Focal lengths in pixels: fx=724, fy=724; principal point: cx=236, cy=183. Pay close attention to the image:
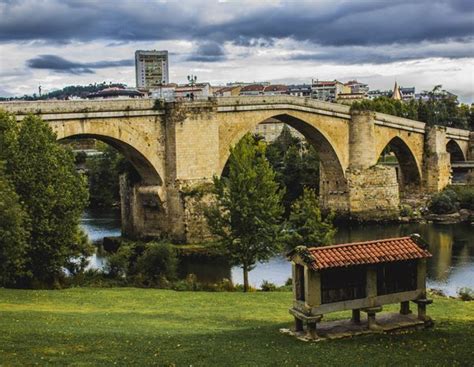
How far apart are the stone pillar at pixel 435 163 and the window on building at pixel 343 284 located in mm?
46271

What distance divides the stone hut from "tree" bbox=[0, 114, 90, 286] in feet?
39.5

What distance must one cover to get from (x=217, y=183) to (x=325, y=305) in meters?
15.0

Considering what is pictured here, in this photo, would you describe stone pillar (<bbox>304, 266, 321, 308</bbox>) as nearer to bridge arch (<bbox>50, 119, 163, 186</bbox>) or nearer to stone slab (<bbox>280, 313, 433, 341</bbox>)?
stone slab (<bbox>280, 313, 433, 341</bbox>)

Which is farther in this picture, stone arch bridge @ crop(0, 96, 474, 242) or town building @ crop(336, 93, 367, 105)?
town building @ crop(336, 93, 367, 105)

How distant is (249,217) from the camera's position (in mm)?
28406

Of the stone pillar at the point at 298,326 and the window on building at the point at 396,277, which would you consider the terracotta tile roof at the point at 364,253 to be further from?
the stone pillar at the point at 298,326

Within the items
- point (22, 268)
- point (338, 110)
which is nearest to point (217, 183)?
point (22, 268)

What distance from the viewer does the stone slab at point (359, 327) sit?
15.7 meters

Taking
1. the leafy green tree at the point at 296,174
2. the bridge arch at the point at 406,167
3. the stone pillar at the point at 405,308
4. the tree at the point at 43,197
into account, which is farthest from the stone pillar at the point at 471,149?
the stone pillar at the point at 405,308

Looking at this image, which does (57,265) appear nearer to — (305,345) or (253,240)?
(253,240)

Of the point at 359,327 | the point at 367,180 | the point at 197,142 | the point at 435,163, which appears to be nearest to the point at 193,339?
the point at 359,327

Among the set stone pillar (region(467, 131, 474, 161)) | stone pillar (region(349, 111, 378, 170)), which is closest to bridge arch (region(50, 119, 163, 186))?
stone pillar (region(349, 111, 378, 170))

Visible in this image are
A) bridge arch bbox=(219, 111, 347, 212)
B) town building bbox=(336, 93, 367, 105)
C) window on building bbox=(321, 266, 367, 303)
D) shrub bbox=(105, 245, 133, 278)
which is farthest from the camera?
town building bbox=(336, 93, 367, 105)

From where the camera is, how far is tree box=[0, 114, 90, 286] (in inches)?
1000
